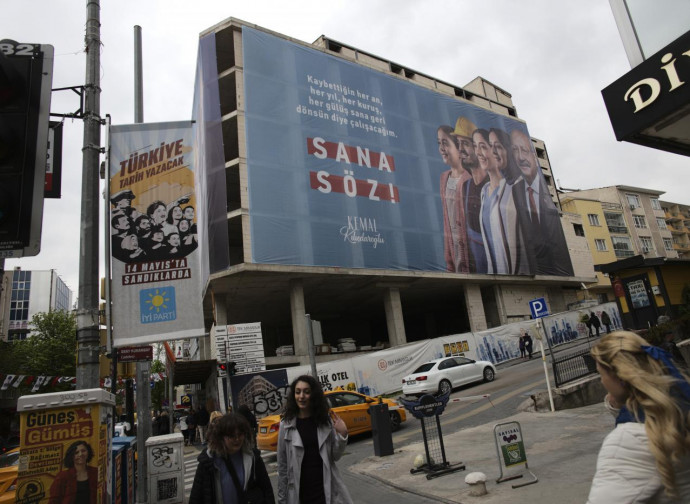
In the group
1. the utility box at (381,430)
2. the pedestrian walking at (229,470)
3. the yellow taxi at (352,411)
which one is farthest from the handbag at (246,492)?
the yellow taxi at (352,411)

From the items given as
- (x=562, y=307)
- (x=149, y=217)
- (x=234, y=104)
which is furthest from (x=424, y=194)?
(x=149, y=217)

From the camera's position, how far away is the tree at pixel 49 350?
38719 mm

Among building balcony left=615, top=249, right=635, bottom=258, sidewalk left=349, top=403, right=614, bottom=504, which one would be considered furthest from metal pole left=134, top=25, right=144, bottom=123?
building balcony left=615, top=249, right=635, bottom=258

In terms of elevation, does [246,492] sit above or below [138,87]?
below

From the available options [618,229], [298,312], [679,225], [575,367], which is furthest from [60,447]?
[679,225]

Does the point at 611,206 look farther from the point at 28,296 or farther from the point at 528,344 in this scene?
the point at 28,296

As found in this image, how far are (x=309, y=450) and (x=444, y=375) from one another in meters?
15.1

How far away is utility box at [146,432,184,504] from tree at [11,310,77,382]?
118ft

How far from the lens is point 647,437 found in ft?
5.14

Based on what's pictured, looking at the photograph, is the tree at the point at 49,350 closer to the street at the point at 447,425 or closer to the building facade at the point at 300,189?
the building facade at the point at 300,189

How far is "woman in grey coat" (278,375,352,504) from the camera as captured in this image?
3.79 m

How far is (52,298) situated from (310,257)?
7472 cm

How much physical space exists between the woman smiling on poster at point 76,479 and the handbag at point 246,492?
1896 millimetres

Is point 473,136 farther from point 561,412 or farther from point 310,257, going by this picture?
point 561,412
